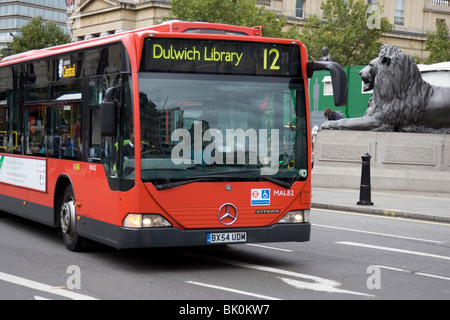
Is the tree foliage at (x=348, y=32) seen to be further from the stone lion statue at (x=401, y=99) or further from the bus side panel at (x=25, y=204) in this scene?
the bus side panel at (x=25, y=204)

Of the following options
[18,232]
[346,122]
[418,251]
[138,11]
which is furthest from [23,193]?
[138,11]


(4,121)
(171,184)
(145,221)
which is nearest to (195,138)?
(171,184)

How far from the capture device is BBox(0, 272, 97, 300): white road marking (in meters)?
8.07

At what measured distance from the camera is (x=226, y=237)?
9742 millimetres

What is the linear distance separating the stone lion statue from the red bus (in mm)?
13658

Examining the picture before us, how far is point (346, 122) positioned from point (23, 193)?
13145mm

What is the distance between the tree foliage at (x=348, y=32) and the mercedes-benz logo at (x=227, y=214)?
52.1 meters

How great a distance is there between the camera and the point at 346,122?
2458cm

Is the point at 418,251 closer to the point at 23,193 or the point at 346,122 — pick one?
the point at 23,193

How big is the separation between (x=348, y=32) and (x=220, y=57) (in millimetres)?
53358

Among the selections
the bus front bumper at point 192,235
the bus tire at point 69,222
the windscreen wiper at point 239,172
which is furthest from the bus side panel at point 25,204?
the windscreen wiper at point 239,172

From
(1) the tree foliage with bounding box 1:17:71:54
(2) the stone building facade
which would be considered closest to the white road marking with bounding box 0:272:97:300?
(1) the tree foliage with bounding box 1:17:71:54

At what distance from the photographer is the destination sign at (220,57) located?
31.4ft
